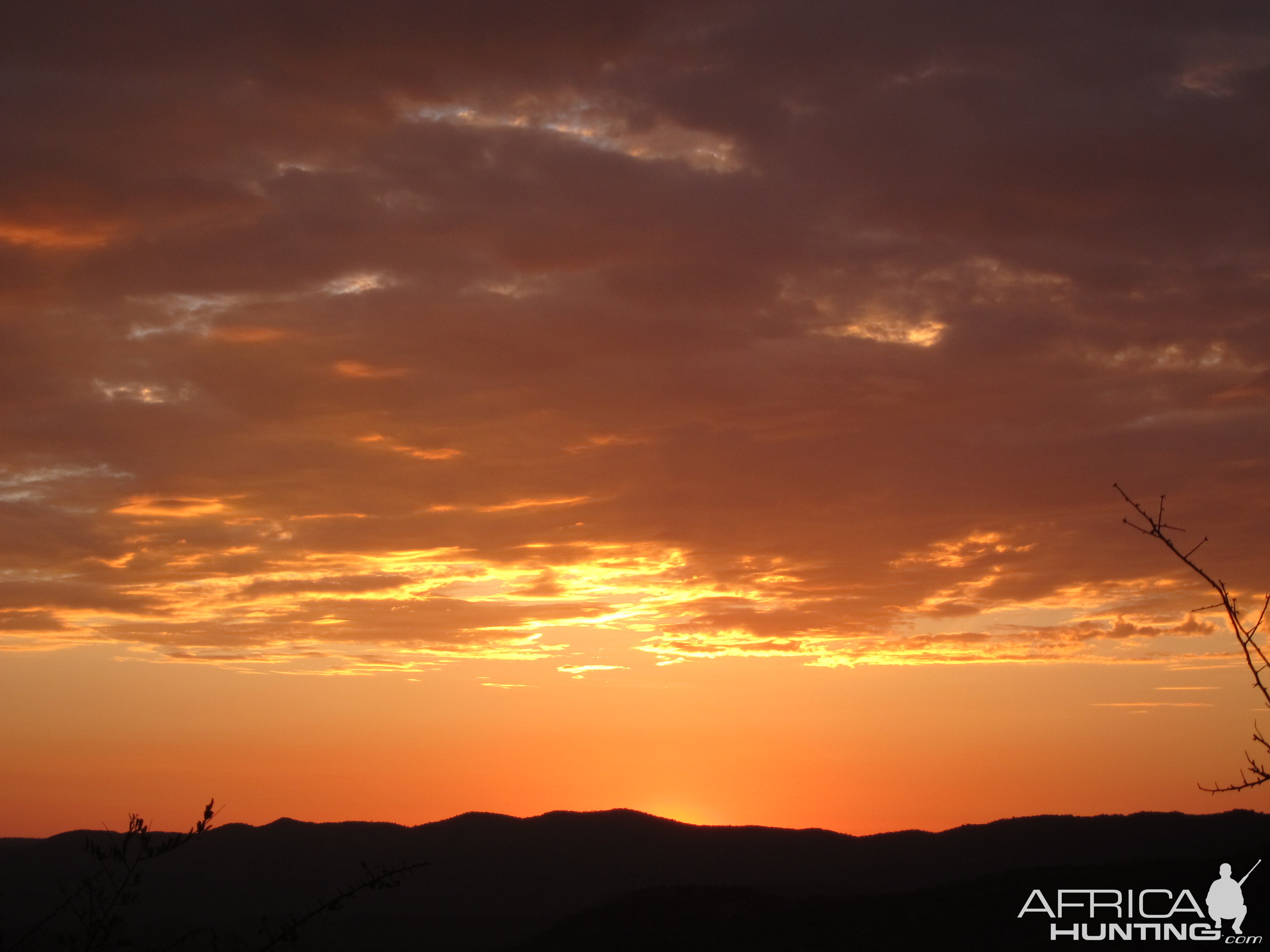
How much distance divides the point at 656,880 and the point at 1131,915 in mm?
58594

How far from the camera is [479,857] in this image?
86.2m

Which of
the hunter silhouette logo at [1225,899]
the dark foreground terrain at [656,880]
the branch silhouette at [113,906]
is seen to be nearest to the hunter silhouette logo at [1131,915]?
the dark foreground terrain at [656,880]

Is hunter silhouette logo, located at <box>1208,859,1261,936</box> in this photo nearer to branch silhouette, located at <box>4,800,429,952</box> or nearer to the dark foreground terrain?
branch silhouette, located at <box>4,800,429,952</box>

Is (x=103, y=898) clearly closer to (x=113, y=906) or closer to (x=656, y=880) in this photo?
(x=113, y=906)

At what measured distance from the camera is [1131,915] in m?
22.2

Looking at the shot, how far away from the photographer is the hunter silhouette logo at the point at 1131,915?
18.8 metres

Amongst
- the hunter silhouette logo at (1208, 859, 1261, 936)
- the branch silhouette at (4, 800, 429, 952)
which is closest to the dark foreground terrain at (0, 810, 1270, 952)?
the hunter silhouette logo at (1208, 859, 1261, 936)

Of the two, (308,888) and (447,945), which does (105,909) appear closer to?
(447,945)

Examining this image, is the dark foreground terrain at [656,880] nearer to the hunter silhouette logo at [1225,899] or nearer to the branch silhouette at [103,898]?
the hunter silhouette logo at [1225,899]

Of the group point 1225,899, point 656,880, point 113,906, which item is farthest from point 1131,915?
point 656,880

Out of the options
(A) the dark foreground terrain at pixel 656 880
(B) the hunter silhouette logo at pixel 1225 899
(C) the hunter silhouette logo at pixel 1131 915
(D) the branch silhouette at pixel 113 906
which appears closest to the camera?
(D) the branch silhouette at pixel 113 906

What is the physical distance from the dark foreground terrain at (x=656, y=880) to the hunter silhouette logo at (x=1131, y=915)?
152 millimetres

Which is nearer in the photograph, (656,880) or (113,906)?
(113,906)

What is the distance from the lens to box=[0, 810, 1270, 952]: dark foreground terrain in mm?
27453
